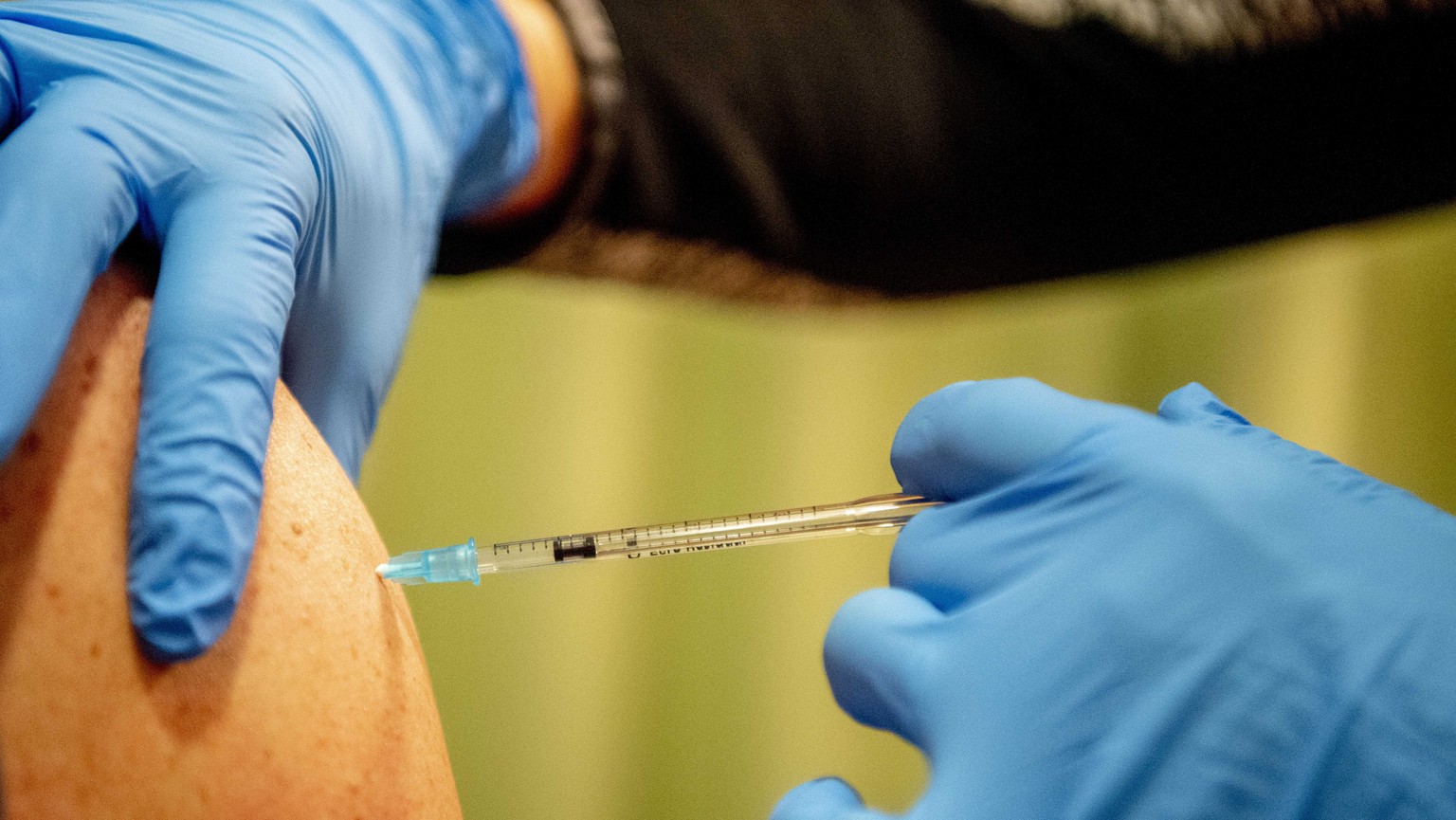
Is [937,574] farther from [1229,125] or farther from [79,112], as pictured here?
[1229,125]

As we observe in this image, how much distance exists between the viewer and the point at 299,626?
1.70 feet

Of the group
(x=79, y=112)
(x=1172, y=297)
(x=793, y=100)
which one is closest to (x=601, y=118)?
(x=793, y=100)

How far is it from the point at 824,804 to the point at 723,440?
1453 mm

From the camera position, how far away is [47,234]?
51 centimetres

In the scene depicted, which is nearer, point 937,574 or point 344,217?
point 937,574

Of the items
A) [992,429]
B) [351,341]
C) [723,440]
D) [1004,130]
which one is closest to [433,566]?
[351,341]

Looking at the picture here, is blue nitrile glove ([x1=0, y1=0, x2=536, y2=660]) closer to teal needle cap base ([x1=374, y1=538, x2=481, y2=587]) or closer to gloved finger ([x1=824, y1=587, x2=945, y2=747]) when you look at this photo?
teal needle cap base ([x1=374, y1=538, x2=481, y2=587])

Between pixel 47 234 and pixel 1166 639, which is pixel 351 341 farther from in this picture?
pixel 1166 639

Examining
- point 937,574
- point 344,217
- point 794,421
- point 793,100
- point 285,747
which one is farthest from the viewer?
point 794,421

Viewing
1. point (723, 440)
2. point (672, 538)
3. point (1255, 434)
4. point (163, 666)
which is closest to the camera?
point (163, 666)

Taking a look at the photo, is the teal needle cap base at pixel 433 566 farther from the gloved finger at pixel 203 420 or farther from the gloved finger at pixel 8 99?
the gloved finger at pixel 8 99

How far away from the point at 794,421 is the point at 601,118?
1.07 m

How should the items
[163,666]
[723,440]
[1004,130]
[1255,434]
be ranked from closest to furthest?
[163,666]
[1255,434]
[1004,130]
[723,440]

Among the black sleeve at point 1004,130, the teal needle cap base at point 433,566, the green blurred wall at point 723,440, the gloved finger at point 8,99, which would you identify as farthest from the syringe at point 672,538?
the green blurred wall at point 723,440
